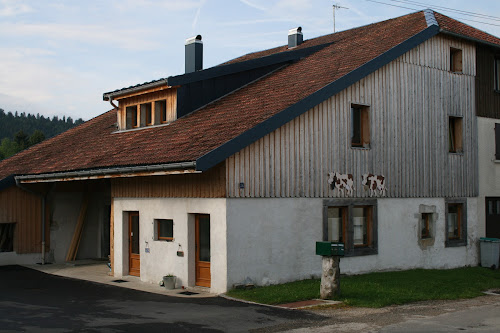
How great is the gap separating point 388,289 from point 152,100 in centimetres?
977

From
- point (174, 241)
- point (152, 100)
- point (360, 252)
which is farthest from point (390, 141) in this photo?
point (152, 100)


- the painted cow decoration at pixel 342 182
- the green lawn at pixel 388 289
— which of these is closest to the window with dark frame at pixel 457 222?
the green lawn at pixel 388 289

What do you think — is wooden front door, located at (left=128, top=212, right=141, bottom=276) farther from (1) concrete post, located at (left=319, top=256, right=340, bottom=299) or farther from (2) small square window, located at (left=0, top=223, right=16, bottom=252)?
(1) concrete post, located at (left=319, top=256, right=340, bottom=299)

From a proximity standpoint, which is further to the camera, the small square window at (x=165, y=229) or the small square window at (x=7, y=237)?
the small square window at (x=7, y=237)

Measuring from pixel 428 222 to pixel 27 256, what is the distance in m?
14.1

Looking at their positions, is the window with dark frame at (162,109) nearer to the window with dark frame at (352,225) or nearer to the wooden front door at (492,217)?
the window with dark frame at (352,225)

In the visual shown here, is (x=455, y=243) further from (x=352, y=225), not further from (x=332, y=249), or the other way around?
(x=332, y=249)

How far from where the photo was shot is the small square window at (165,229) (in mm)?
16812

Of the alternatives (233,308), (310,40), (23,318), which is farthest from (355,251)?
(310,40)

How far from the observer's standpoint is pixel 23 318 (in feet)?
39.6

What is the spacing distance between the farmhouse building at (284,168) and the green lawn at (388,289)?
2.30ft

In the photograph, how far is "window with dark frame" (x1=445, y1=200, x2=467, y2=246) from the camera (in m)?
20.7

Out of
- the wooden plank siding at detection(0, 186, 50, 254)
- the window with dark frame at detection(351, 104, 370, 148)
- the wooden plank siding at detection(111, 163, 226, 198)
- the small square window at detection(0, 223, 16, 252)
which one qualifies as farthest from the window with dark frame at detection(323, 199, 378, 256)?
the small square window at detection(0, 223, 16, 252)

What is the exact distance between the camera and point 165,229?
1700cm
